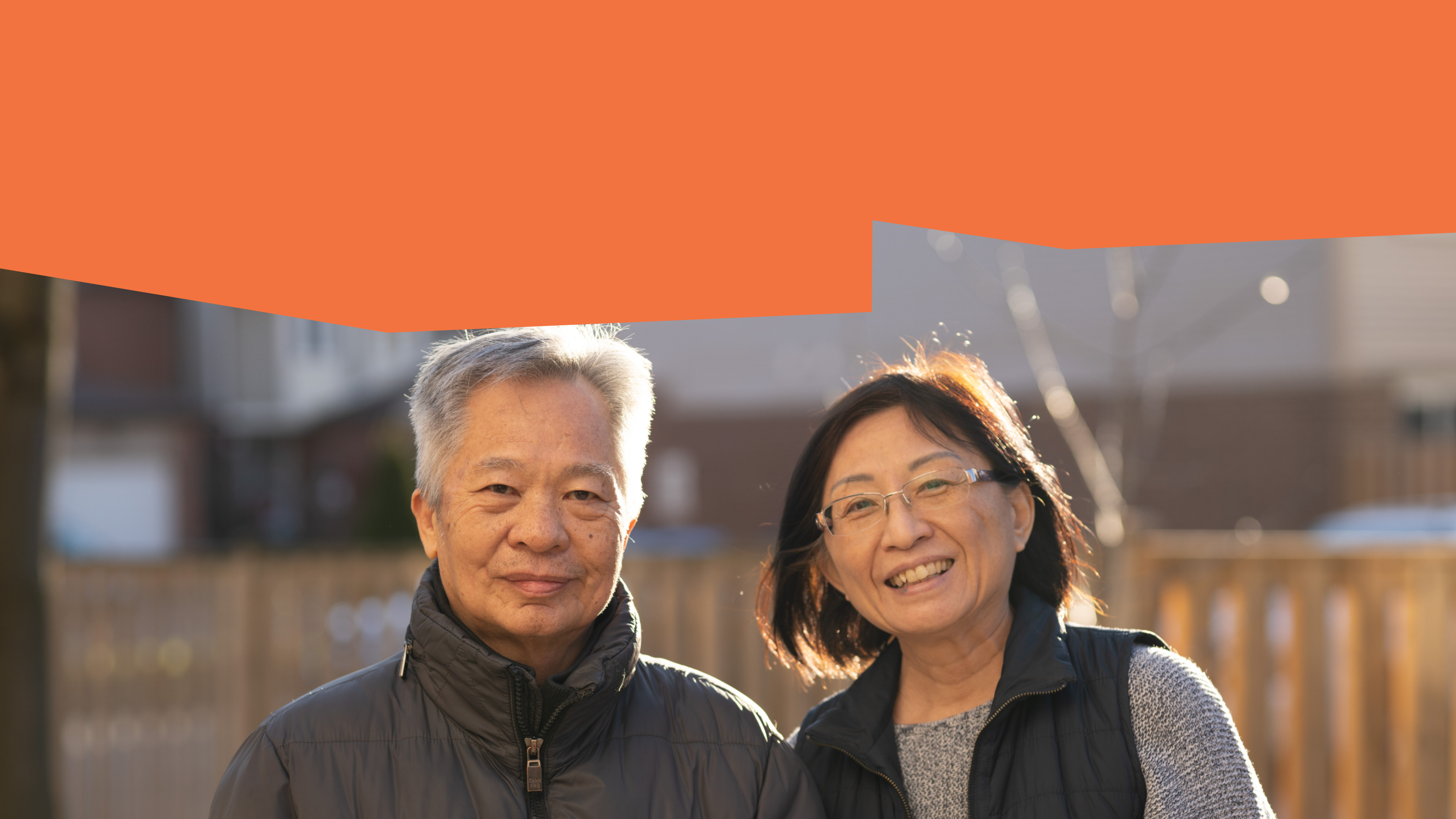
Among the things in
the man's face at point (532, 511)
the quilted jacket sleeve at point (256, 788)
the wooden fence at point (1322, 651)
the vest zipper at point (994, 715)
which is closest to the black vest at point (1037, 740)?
the vest zipper at point (994, 715)

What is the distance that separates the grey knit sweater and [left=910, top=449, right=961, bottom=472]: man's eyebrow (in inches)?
20.8

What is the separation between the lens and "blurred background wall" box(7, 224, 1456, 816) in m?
5.07

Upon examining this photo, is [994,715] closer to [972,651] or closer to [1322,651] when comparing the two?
[972,651]

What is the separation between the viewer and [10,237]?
170 cm

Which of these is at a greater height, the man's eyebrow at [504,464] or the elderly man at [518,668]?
the man's eyebrow at [504,464]

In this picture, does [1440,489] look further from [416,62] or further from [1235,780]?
[416,62]

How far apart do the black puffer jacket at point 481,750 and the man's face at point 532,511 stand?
8 centimetres

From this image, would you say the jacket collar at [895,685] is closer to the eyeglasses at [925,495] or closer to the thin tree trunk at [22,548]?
the eyeglasses at [925,495]

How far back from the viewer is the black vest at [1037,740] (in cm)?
234

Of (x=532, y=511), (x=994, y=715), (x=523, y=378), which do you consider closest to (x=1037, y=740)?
(x=994, y=715)

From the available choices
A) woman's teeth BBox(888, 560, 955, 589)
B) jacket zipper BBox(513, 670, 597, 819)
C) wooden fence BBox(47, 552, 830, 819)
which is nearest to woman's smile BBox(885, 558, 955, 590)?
woman's teeth BBox(888, 560, 955, 589)

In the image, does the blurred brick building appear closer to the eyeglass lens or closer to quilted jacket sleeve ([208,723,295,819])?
the eyeglass lens

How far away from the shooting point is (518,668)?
214 cm

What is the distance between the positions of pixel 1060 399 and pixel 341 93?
4.89 meters
